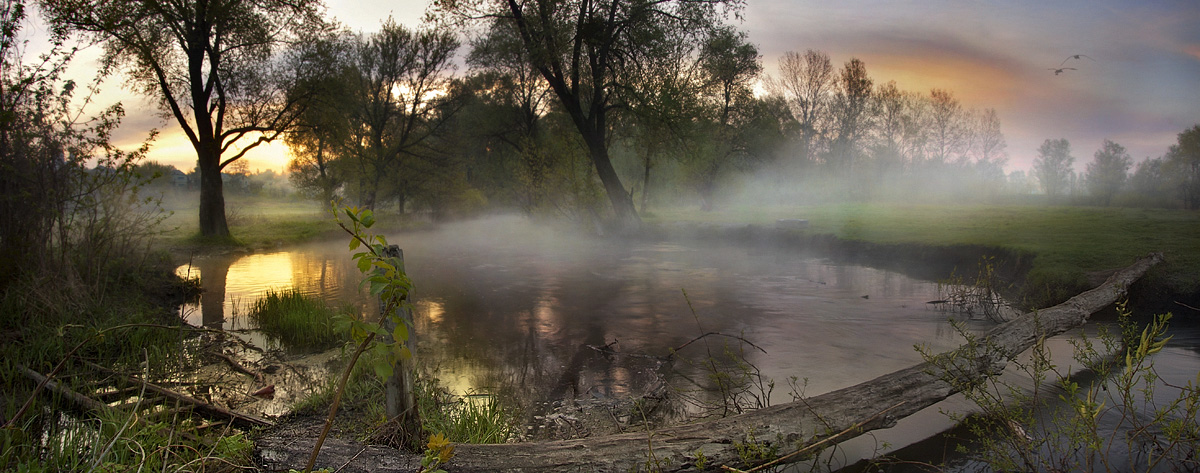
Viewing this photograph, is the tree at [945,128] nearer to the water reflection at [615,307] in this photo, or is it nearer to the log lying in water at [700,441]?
the water reflection at [615,307]

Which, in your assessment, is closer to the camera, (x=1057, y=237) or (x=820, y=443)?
(x=820, y=443)

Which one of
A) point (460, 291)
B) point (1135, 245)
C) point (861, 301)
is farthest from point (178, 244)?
point (1135, 245)

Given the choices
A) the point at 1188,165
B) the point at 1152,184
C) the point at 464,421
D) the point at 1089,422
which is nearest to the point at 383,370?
the point at 464,421

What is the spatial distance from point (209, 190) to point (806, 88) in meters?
39.5

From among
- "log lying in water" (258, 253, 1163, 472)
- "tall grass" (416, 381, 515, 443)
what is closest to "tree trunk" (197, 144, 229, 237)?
"tall grass" (416, 381, 515, 443)

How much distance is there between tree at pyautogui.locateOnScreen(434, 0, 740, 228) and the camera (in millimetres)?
20578

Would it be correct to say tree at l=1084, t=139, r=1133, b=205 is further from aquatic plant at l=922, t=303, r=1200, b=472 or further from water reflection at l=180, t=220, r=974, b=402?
aquatic plant at l=922, t=303, r=1200, b=472

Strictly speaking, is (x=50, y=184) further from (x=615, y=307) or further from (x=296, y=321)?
(x=615, y=307)

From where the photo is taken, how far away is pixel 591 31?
21500 millimetres

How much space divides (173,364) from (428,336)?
135 inches

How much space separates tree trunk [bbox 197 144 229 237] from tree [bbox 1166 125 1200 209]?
104ft

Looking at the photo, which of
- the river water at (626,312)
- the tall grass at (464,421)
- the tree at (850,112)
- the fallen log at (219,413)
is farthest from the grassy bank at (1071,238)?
the tree at (850,112)

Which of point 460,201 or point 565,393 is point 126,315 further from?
point 460,201

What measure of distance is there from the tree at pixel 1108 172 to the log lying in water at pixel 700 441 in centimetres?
3153
